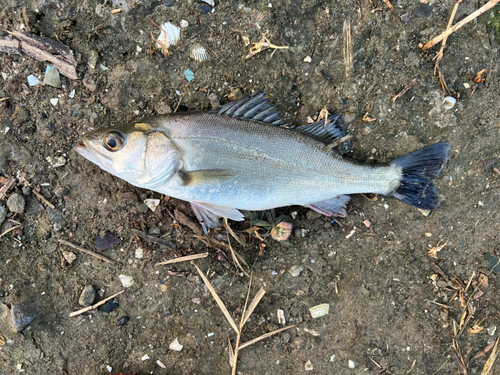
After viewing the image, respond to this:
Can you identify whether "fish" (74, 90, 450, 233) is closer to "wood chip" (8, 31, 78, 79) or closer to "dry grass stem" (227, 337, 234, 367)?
"wood chip" (8, 31, 78, 79)

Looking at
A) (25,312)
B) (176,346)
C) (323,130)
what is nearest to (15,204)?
(25,312)

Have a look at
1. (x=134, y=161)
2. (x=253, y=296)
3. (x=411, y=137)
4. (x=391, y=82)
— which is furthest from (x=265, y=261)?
(x=391, y=82)

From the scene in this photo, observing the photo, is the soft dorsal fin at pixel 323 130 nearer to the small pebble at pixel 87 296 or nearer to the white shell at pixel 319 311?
the white shell at pixel 319 311

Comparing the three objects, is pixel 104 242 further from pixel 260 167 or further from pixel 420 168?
pixel 420 168

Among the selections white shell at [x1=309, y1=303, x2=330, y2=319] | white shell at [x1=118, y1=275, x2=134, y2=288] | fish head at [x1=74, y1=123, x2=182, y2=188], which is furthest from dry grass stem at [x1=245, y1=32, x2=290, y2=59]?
white shell at [x1=309, y1=303, x2=330, y2=319]

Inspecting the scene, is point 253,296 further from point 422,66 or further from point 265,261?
point 422,66

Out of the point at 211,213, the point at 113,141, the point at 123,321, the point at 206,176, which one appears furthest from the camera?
the point at 123,321

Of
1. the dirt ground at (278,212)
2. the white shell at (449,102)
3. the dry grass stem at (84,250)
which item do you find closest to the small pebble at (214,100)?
the dirt ground at (278,212)
